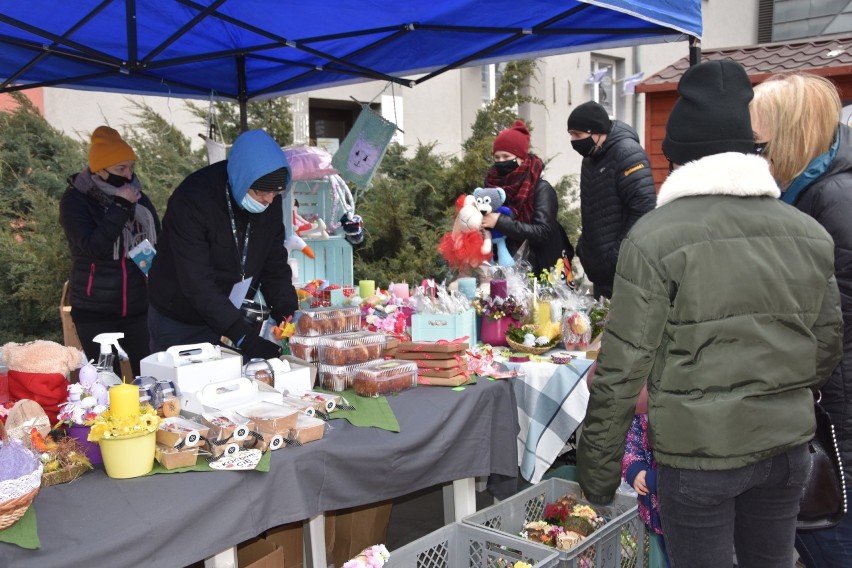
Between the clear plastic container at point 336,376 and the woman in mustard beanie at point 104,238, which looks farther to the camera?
the woman in mustard beanie at point 104,238

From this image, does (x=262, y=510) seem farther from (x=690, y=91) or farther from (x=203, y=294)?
(x=690, y=91)

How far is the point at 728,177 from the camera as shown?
1.54 meters

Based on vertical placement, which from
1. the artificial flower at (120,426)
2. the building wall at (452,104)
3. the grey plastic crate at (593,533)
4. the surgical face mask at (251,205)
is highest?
the building wall at (452,104)

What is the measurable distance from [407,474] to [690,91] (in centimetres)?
139

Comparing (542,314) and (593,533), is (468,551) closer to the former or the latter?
(593,533)

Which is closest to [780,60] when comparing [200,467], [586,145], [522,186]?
[586,145]

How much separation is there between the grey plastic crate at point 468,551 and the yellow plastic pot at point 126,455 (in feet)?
2.44

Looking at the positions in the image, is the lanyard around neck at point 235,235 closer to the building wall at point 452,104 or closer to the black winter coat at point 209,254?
the black winter coat at point 209,254

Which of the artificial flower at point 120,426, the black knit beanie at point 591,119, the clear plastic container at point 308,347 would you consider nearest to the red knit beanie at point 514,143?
the black knit beanie at point 591,119

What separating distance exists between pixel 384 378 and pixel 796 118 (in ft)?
4.88

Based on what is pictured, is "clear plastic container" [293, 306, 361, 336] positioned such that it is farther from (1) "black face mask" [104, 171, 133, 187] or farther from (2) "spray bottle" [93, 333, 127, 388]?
(1) "black face mask" [104, 171, 133, 187]

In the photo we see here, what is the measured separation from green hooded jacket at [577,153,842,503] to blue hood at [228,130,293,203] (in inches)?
55.4

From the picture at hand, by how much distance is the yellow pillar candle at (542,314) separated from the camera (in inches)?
126

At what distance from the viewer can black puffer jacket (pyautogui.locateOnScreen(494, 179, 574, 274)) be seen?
3674 mm
